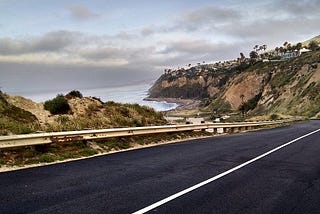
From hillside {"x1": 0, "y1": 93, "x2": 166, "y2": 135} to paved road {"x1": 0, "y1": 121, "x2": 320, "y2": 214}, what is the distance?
5122 mm

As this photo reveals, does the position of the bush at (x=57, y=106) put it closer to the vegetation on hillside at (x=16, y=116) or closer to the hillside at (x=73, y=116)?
the hillside at (x=73, y=116)

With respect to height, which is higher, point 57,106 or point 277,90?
point 277,90

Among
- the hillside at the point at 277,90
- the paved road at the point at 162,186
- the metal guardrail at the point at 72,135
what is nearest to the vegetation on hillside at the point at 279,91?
the hillside at the point at 277,90

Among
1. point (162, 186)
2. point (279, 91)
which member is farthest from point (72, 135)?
point (279, 91)

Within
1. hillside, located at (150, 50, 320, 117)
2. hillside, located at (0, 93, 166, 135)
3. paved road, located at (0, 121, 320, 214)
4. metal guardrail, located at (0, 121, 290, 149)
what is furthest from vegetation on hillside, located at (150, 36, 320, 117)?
paved road, located at (0, 121, 320, 214)

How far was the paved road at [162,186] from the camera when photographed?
6098mm

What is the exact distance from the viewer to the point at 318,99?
84.1m

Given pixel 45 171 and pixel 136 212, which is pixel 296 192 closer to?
pixel 136 212

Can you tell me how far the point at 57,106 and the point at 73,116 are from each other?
3.21 feet

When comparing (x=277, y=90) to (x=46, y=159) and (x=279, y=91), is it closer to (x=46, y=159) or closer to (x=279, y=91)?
(x=279, y=91)

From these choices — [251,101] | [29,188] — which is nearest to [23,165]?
[29,188]

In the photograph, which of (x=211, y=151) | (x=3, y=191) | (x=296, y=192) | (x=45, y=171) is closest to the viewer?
(x=3, y=191)

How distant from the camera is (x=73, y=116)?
1955 centimetres

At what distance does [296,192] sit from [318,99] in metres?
83.3
